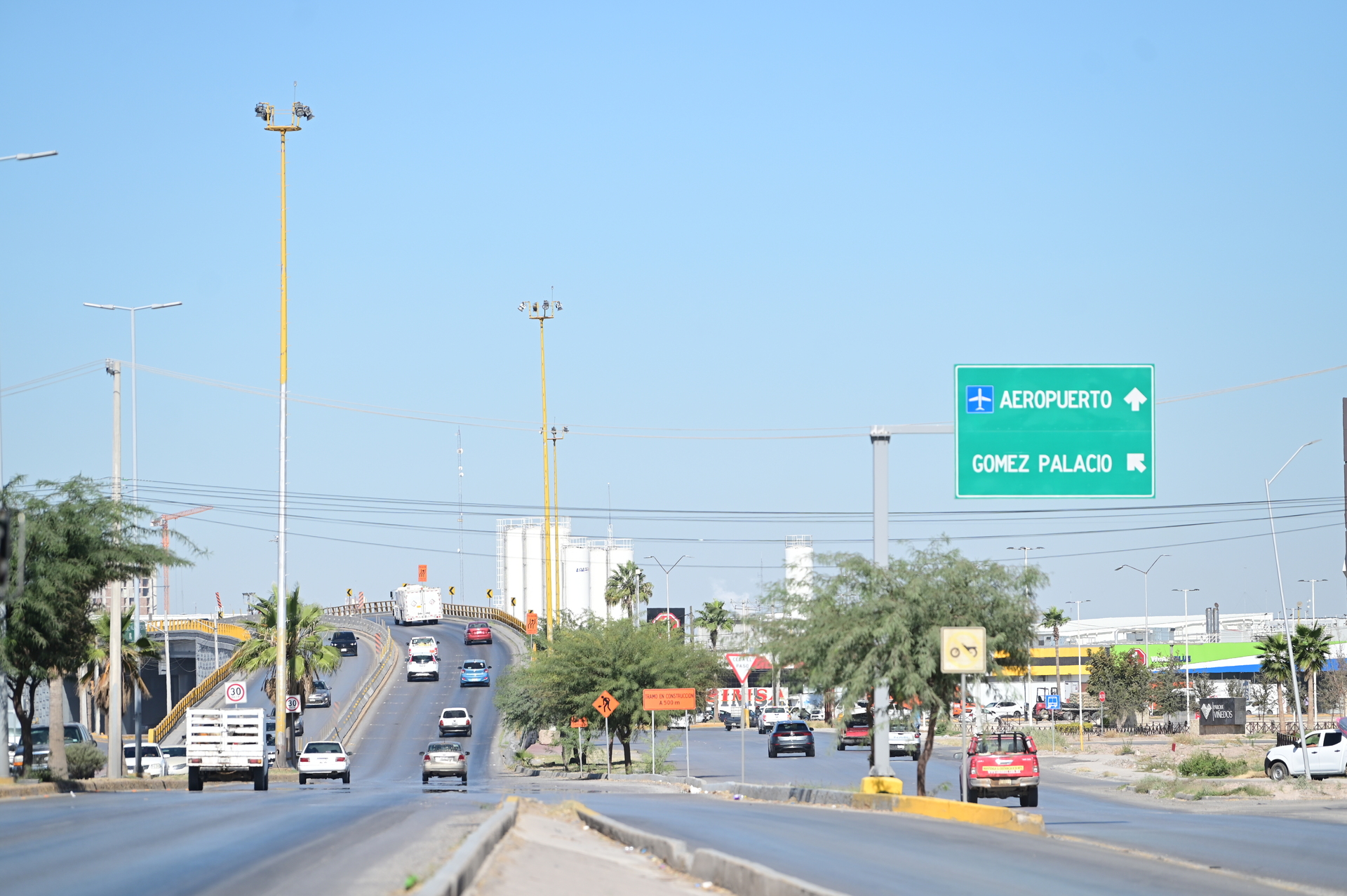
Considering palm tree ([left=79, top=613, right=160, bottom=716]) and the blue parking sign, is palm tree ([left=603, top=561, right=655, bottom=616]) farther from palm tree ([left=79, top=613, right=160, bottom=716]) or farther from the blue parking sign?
the blue parking sign

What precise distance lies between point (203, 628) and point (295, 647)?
4877 cm

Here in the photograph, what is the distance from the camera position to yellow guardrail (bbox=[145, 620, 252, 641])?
108m

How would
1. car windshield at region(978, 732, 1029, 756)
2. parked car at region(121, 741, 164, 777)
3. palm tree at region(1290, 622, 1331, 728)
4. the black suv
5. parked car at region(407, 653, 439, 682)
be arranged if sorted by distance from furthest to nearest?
the black suv < parked car at region(407, 653, 439, 682) < palm tree at region(1290, 622, 1331, 728) < parked car at region(121, 741, 164, 777) < car windshield at region(978, 732, 1029, 756)

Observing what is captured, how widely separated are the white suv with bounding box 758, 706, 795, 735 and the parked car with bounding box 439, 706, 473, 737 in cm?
2111

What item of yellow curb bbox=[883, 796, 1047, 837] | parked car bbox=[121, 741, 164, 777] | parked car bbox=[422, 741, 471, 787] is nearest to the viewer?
yellow curb bbox=[883, 796, 1047, 837]

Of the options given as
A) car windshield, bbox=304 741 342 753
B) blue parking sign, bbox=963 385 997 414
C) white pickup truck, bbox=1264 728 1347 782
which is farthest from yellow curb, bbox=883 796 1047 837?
car windshield, bbox=304 741 342 753

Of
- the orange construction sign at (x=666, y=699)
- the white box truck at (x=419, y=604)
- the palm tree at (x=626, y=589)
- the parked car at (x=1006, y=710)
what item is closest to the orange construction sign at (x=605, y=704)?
the orange construction sign at (x=666, y=699)

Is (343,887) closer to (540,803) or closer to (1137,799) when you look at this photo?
(540,803)

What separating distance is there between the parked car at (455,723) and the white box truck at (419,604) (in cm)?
5460

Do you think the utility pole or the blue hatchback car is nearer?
the utility pole

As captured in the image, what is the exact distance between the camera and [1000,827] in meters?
22.2

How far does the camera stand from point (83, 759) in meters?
47.5

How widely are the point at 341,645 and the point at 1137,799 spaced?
7217 cm

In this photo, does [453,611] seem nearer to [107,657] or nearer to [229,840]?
[107,657]
